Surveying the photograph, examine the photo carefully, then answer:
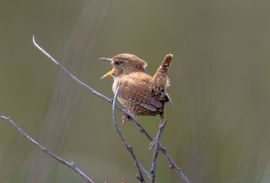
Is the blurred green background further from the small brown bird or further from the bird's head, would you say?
the small brown bird

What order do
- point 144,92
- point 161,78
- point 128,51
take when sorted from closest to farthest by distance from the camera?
point 161,78
point 144,92
point 128,51

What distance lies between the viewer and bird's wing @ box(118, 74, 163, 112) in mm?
3475

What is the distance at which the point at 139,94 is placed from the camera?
3.53 m

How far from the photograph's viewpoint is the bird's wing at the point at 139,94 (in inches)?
137

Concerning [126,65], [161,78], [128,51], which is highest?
[161,78]

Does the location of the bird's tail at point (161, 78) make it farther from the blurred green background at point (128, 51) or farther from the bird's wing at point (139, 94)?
the blurred green background at point (128, 51)

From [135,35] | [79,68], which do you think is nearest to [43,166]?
[79,68]

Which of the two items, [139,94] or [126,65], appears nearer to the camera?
[139,94]

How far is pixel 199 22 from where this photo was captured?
18.1 ft

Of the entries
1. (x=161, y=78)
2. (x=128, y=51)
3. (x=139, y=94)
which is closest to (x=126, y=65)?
(x=139, y=94)

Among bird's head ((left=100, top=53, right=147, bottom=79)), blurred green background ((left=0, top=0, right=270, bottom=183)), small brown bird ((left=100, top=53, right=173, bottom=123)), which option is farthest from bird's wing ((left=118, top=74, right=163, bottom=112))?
blurred green background ((left=0, top=0, right=270, bottom=183))

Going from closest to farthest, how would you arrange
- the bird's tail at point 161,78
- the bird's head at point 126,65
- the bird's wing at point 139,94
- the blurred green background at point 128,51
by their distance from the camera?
the bird's tail at point 161,78
the bird's wing at point 139,94
the bird's head at point 126,65
the blurred green background at point 128,51

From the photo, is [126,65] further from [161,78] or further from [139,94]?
[161,78]

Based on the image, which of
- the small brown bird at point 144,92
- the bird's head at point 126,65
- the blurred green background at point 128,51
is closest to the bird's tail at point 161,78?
the small brown bird at point 144,92
